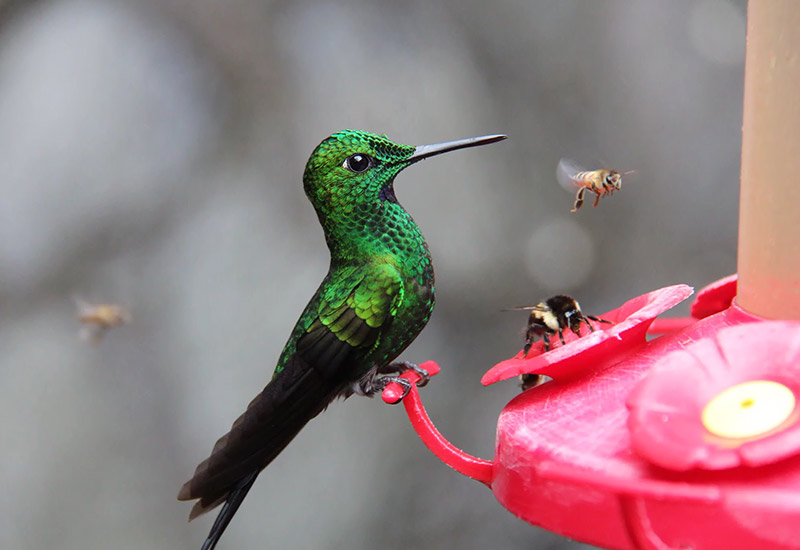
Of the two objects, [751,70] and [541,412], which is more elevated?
[751,70]

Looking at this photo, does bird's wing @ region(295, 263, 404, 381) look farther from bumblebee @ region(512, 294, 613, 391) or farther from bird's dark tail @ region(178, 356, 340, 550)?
bumblebee @ region(512, 294, 613, 391)

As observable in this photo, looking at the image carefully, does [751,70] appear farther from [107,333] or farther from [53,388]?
[53,388]

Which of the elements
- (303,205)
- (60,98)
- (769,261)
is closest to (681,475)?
(769,261)

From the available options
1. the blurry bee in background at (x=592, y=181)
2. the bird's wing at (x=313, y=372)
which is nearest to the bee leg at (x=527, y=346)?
the bird's wing at (x=313, y=372)

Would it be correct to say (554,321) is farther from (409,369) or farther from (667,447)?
(667,447)

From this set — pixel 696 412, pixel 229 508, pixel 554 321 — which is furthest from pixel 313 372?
pixel 696 412

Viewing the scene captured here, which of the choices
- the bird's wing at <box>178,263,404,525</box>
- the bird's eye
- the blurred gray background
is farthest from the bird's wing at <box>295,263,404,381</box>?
the blurred gray background
